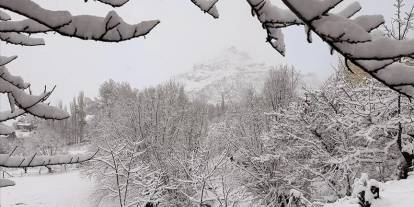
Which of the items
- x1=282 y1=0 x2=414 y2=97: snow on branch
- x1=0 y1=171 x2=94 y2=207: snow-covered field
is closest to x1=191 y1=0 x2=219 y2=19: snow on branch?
x1=282 y1=0 x2=414 y2=97: snow on branch

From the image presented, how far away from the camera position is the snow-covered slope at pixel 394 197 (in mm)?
7800

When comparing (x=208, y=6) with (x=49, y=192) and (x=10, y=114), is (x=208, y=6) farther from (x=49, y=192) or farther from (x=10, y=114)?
(x=49, y=192)

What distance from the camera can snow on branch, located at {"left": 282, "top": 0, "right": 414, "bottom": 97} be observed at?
100cm

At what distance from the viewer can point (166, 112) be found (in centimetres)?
1936

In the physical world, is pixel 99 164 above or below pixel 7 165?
below

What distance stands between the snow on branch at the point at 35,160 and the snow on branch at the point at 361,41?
1.39 metres

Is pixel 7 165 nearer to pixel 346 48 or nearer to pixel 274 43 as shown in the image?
pixel 274 43

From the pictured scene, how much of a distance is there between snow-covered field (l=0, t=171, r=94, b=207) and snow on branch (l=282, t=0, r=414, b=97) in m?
24.7

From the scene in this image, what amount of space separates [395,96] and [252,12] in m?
12.4

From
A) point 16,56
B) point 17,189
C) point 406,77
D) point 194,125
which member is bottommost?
point 17,189

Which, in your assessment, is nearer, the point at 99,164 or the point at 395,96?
the point at 395,96

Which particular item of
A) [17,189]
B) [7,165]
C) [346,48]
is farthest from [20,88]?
[17,189]

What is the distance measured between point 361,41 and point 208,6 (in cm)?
69

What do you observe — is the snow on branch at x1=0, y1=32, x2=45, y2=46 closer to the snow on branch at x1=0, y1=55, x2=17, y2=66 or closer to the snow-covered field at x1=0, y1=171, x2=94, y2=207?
the snow on branch at x1=0, y1=55, x2=17, y2=66
